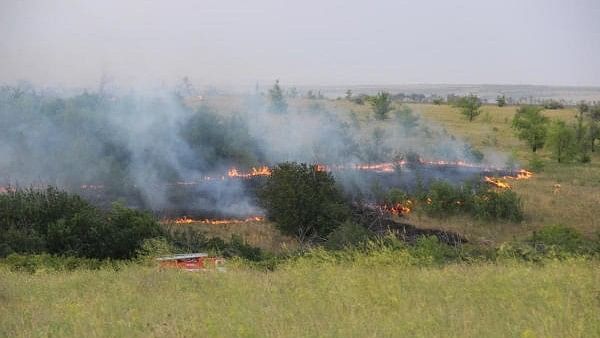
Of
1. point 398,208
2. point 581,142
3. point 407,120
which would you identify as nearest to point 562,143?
→ point 581,142

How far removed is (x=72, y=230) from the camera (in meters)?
14.2

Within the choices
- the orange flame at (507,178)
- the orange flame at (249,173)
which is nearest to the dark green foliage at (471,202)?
the orange flame at (507,178)

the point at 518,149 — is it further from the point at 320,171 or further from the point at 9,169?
the point at 9,169

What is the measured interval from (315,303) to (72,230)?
9144 millimetres

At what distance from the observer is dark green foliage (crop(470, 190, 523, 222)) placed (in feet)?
65.3

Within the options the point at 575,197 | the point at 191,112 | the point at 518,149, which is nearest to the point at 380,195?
the point at 575,197

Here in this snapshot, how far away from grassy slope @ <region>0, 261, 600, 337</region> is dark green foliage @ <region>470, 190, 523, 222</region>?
11.7 m

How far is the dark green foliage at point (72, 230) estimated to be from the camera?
539 inches

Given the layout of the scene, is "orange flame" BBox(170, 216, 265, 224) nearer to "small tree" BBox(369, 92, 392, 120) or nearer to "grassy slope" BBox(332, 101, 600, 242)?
"grassy slope" BBox(332, 101, 600, 242)

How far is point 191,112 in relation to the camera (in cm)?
3275

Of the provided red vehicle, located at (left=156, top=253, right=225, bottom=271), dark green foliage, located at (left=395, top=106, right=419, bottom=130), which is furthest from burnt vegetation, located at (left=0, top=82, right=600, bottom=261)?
dark green foliage, located at (left=395, top=106, right=419, bottom=130)

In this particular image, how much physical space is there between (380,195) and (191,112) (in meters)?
13.8

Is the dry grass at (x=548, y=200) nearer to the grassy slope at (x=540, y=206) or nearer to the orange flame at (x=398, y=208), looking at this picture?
the grassy slope at (x=540, y=206)

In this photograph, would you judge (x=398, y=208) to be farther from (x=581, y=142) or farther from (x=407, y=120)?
(x=407, y=120)
